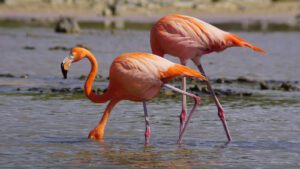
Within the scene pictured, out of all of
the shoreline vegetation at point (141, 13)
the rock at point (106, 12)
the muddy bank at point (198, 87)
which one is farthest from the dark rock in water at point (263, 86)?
the rock at point (106, 12)

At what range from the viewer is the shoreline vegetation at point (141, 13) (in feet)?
107

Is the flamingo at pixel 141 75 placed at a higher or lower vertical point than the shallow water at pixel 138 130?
higher

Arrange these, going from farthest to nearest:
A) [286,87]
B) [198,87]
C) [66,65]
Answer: [286,87], [198,87], [66,65]

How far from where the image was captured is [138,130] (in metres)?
10.6

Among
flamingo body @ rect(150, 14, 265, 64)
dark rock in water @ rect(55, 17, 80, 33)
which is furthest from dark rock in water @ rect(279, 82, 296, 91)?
dark rock in water @ rect(55, 17, 80, 33)

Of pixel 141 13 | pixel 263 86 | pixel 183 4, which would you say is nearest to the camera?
pixel 263 86

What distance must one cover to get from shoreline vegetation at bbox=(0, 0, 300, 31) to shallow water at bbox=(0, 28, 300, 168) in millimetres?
15073

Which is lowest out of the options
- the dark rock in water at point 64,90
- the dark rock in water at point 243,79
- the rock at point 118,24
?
the rock at point 118,24

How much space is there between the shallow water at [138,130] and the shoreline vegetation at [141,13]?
49.5 feet

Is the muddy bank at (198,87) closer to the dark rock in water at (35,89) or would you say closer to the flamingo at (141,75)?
the dark rock in water at (35,89)

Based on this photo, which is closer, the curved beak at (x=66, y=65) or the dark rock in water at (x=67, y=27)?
the curved beak at (x=66, y=65)

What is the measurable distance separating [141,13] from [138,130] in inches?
1047

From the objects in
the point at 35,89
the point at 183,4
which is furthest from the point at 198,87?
the point at 183,4

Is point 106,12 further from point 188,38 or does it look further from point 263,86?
point 188,38
